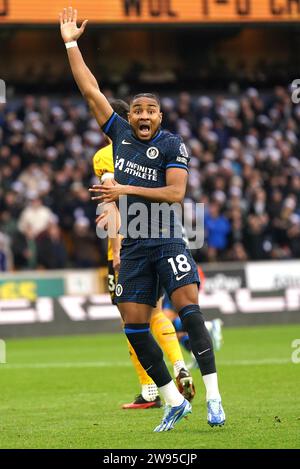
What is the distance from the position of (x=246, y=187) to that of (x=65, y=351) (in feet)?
29.2

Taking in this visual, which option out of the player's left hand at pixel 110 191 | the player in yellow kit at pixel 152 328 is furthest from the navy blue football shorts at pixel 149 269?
the player in yellow kit at pixel 152 328

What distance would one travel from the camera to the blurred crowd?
70.3 feet

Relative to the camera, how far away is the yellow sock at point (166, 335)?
980 cm

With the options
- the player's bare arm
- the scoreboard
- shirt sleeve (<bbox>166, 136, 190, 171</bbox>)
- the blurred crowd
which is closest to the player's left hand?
the player's bare arm

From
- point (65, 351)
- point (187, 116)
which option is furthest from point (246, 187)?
point (65, 351)

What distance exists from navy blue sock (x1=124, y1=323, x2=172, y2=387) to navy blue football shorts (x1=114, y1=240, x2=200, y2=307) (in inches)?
7.9

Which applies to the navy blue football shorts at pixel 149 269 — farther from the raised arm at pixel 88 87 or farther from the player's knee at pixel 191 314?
the raised arm at pixel 88 87

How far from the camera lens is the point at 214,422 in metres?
7.77

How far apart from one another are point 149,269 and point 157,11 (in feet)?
43.5

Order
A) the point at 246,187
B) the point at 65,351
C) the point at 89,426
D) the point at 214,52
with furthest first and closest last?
the point at 214,52 < the point at 246,187 < the point at 65,351 < the point at 89,426

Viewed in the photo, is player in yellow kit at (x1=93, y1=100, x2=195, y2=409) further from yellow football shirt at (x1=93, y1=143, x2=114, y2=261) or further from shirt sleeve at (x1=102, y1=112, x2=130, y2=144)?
shirt sleeve at (x1=102, y1=112, x2=130, y2=144)

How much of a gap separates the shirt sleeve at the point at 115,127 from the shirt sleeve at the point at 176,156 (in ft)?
1.44

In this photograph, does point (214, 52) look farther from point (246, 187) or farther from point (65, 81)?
point (246, 187)

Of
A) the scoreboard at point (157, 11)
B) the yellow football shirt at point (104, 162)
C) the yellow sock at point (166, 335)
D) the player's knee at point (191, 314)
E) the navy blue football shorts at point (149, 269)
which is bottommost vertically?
the yellow sock at point (166, 335)
